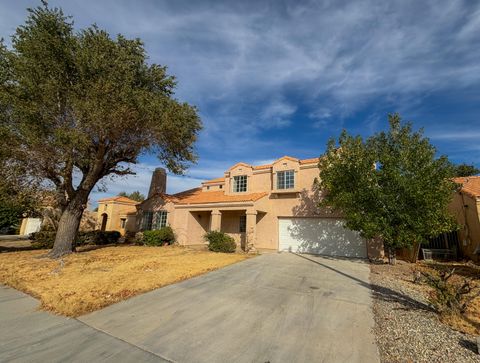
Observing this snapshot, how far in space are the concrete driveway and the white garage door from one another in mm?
7238

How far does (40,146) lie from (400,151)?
18273 millimetres

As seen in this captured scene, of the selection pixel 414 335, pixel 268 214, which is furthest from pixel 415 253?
pixel 414 335

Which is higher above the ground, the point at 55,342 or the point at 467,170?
the point at 467,170

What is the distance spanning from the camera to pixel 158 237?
19266 mm

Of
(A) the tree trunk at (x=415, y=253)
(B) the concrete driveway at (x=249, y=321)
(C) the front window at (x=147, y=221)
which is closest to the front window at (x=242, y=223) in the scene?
(C) the front window at (x=147, y=221)

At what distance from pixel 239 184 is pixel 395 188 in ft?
38.6

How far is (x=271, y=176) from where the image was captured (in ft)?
63.7

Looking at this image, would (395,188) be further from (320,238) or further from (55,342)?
(55,342)

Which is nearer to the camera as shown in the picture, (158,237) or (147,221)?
(158,237)

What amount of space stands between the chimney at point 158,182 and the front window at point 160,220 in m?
3.20

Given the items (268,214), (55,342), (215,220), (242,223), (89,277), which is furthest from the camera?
(242,223)

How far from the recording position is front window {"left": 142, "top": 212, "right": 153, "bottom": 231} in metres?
22.1

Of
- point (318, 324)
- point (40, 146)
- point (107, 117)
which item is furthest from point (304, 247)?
point (40, 146)

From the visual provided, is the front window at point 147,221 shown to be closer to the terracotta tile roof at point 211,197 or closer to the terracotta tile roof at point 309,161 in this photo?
the terracotta tile roof at point 211,197
